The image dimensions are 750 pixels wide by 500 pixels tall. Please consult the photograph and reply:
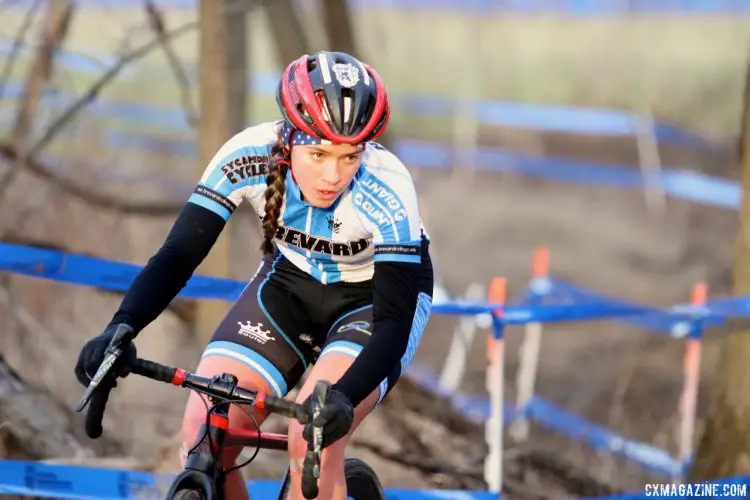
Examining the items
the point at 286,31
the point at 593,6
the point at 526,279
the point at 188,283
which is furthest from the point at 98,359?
the point at 593,6

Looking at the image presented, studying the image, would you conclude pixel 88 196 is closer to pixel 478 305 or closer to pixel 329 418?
pixel 478 305

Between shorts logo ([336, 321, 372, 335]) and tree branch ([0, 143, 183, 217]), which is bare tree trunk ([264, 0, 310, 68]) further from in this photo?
shorts logo ([336, 321, 372, 335])

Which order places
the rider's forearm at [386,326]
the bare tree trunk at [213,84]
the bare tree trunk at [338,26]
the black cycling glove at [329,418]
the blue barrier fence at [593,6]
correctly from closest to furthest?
the black cycling glove at [329,418] → the rider's forearm at [386,326] → the bare tree trunk at [213,84] → the bare tree trunk at [338,26] → the blue barrier fence at [593,6]

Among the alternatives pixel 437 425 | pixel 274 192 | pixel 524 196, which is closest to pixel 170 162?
pixel 524 196

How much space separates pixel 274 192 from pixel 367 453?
3.11 metres

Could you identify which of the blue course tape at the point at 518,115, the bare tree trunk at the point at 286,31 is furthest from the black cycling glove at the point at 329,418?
the blue course tape at the point at 518,115

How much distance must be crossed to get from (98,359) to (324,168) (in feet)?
3.24

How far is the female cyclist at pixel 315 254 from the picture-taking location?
3.51 meters

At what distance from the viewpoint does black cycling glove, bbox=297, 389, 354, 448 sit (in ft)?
9.95

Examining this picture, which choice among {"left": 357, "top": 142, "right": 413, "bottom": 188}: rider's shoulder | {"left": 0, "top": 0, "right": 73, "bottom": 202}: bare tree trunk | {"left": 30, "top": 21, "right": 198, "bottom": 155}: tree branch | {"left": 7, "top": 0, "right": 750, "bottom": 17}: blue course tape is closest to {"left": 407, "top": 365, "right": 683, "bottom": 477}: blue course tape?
{"left": 30, "top": 21, "right": 198, "bottom": 155}: tree branch

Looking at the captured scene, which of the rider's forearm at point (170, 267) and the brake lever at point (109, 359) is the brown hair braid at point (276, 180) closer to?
the rider's forearm at point (170, 267)

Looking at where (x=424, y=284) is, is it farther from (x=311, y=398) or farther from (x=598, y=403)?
(x=598, y=403)

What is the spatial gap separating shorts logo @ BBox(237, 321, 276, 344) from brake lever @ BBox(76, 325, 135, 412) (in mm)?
655

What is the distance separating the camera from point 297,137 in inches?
144
